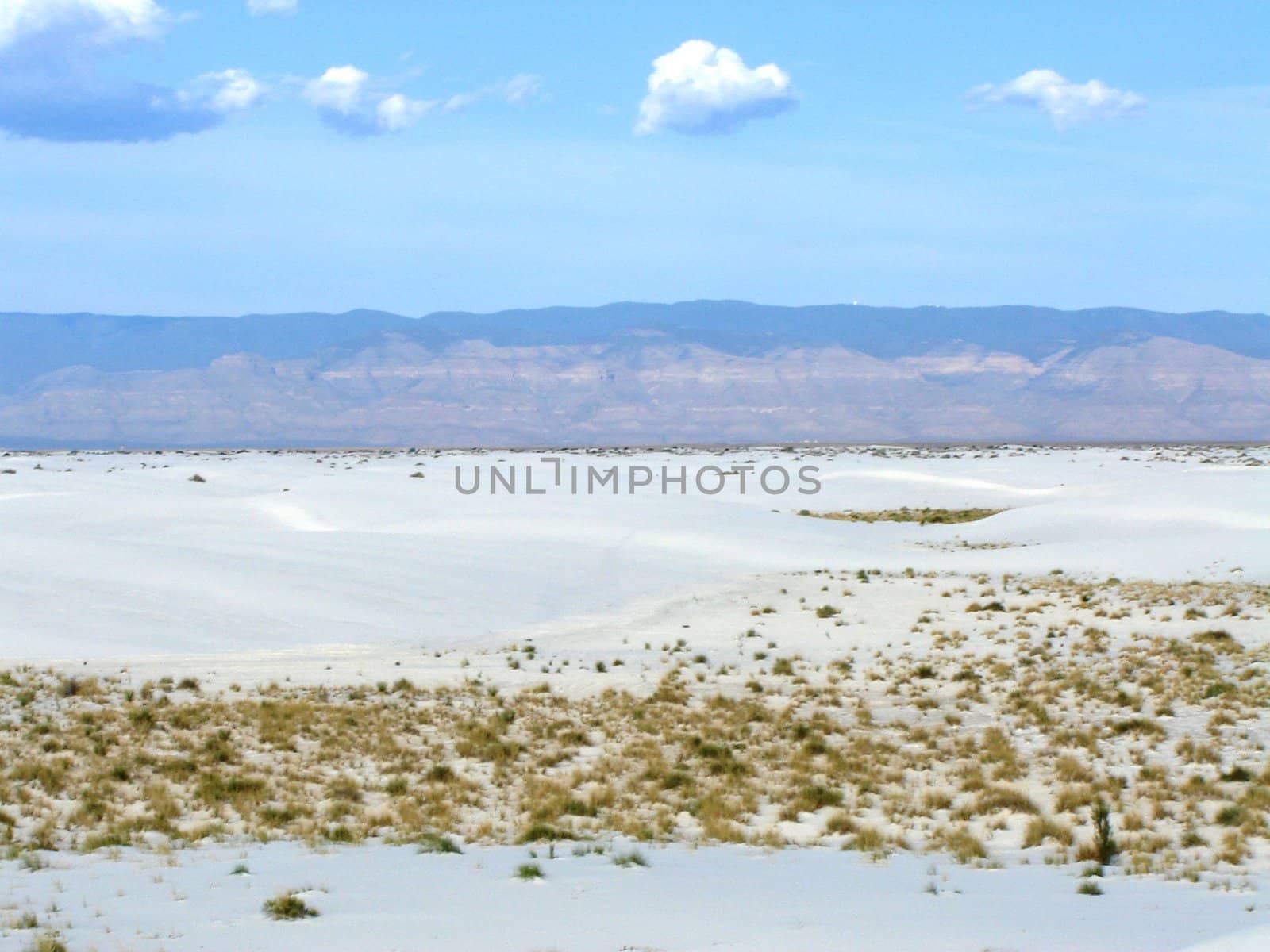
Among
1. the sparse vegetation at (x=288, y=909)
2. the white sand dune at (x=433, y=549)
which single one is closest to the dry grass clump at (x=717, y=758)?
the sparse vegetation at (x=288, y=909)

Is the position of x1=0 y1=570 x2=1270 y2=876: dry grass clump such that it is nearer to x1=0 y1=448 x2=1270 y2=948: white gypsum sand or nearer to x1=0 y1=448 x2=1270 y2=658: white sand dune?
x1=0 y1=448 x2=1270 y2=948: white gypsum sand

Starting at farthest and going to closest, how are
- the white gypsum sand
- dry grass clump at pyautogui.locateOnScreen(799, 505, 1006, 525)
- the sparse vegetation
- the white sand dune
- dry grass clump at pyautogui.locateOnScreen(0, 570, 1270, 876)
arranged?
dry grass clump at pyautogui.locateOnScreen(799, 505, 1006, 525), the white sand dune, dry grass clump at pyautogui.locateOnScreen(0, 570, 1270, 876), the white gypsum sand, the sparse vegetation

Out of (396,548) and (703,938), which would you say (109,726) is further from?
(396,548)

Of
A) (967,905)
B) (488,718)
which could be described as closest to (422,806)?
(488,718)

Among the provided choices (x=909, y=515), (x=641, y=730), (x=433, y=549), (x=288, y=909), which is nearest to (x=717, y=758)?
(x=641, y=730)

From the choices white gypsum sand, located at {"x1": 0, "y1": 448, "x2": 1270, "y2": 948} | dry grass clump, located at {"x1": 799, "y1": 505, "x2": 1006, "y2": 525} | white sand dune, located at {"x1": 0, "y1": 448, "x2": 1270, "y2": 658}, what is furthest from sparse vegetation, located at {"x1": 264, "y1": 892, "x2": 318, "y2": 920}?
dry grass clump, located at {"x1": 799, "y1": 505, "x2": 1006, "y2": 525}

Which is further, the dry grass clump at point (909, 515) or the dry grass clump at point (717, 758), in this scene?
the dry grass clump at point (909, 515)

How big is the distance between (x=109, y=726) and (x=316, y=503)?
32790 mm

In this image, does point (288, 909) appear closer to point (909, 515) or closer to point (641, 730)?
point (641, 730)

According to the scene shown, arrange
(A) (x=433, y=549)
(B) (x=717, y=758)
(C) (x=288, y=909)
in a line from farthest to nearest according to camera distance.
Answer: (A) (x=433, y=549) → (B) (x=717, y=758) → (C) (x=288, y=909)

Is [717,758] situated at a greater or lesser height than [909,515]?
greater

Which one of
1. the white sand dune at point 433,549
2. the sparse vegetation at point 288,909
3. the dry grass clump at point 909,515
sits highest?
the sparse vegetation at point 288,909

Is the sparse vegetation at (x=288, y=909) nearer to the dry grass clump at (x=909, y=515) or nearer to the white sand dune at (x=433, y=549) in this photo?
the white sand dune at (x=433, y=549)

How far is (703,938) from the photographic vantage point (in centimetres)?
716
